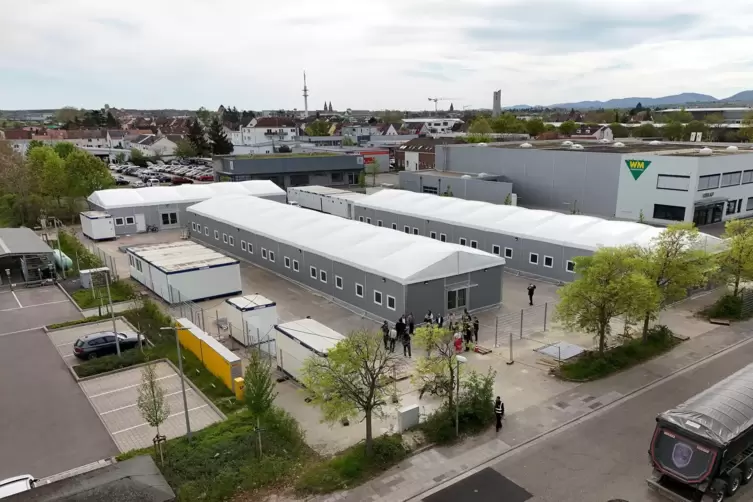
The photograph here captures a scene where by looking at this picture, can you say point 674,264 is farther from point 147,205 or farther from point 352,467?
point 147,205

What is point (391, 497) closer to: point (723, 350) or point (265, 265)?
point (723, 350)

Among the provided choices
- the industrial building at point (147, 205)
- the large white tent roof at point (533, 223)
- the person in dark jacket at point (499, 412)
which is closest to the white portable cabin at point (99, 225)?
the industrial building at point (147, 205)

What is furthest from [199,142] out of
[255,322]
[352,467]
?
[352,467]

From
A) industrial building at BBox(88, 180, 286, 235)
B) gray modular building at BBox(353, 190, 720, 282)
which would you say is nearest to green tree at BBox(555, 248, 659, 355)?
gray modular building at BBox(353, 190, 720, 282)

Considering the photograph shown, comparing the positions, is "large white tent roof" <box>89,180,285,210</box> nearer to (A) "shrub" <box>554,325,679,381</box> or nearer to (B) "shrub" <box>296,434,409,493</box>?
(B) "shrub" <box>296,434,409,493</box>

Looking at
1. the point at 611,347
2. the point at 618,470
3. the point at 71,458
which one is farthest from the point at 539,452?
the point at 71,458

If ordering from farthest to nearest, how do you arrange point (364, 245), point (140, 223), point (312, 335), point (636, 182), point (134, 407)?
point (140, 223) → point (636, 182) → point (364, 245) → point (312, 335) → point (134, 407)
